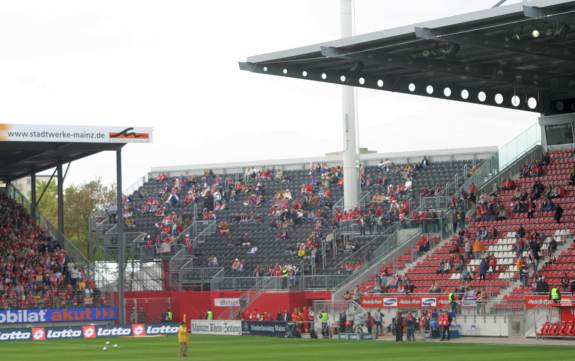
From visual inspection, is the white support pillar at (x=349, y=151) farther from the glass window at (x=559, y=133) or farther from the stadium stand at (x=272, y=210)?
the glass window at (x=559, y=133)

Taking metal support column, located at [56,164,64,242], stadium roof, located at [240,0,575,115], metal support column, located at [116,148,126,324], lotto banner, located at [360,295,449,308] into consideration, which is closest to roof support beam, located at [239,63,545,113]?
stadium roof, located at [240,0,575,115]

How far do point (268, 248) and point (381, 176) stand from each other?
8376 mm

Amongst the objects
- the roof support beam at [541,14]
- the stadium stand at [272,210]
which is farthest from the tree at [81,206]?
the roof support beam at [541,14]

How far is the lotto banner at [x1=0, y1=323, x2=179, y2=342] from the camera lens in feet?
175

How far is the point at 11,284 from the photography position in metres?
59.7

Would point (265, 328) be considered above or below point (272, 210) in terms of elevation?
below

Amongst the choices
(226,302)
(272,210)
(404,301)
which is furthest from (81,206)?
(404,301)

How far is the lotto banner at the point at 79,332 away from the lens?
175ft

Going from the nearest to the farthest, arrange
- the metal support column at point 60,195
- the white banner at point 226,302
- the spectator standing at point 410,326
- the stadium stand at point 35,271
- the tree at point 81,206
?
1. the spectator standing at point 410,326
2. the stadium stand at point 35,271
3. the white banner at point 226,302
4. the metal support column at point 60,195
5. the tree at point 81,206

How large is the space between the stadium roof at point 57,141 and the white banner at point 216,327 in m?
9.23

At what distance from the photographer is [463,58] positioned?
152ft

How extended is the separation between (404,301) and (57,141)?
17.8 m

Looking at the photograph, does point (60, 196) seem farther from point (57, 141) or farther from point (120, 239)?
point (120, 239)

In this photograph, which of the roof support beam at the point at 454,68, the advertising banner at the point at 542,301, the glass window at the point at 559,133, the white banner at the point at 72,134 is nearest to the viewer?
the roof support beam at the point at 454,68
